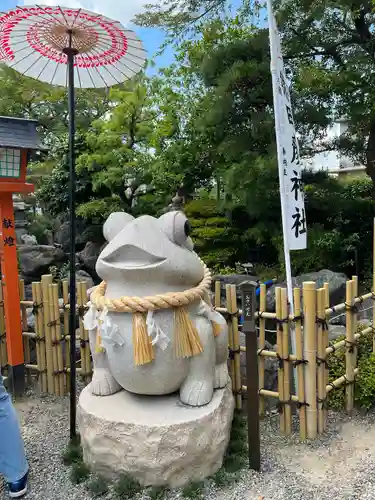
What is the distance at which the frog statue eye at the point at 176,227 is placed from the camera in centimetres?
287

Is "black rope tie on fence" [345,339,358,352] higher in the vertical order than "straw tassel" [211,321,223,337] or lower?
lower

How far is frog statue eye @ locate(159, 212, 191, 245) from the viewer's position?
2873 millimetres

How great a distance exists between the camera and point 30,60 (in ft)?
10.5

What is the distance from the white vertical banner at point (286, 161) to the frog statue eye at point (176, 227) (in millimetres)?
1228

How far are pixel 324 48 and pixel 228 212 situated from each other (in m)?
3.85

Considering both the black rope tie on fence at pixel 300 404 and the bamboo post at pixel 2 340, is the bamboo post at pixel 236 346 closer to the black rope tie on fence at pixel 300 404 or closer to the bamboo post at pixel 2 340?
the black rope tie on fence at pixel 300 404

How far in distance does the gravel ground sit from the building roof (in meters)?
2.52

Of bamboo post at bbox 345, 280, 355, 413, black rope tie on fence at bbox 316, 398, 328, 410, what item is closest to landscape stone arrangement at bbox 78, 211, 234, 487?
black rope tie on fence at bbox 316, 398, 328, 410

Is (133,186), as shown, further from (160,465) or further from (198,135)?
(160,465)

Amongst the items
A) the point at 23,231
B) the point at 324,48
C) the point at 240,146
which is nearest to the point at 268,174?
the point at 240,146

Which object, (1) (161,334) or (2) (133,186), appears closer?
(1) (161,334)

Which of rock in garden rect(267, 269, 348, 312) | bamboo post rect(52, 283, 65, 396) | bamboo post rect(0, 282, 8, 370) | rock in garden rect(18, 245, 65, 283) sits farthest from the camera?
rock in garden rect(18, 245, 65, 283)

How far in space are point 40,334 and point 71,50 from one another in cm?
259

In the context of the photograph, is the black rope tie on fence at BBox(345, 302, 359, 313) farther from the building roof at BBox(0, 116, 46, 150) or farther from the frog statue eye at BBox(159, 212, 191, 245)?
the building roof at BBox(0, 116, 46, 150)
